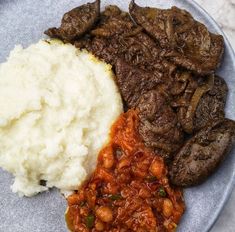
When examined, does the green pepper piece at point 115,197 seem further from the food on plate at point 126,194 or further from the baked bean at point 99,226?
the baked bean at point 99,226

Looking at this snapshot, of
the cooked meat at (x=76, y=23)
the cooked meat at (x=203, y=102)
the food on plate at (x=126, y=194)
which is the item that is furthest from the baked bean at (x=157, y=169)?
the cooked meat at (x=76, y=23)

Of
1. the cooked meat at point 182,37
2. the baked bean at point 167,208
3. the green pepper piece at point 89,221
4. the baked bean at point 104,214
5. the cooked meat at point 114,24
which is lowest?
the green pepper piece at point 89,221

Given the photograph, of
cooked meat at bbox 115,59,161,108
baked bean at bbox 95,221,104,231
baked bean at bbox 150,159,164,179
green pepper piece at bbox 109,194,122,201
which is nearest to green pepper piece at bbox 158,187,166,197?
baked bean at bbox 150,159,164,179

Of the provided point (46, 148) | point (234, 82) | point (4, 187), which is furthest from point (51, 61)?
point (234, 82)

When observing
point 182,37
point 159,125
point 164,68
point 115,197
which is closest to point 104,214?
point 115,197

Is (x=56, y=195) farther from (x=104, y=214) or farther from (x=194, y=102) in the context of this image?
(x=194, y=102)

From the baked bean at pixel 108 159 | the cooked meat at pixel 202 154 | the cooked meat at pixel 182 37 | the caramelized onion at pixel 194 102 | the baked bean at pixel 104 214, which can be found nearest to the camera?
the baked bean at pixel 104 214

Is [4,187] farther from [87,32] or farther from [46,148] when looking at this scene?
[87,32]
